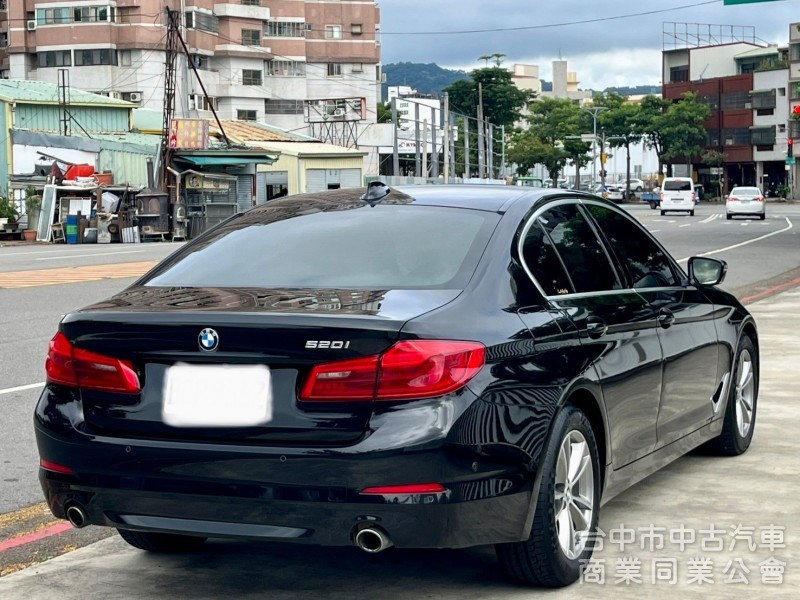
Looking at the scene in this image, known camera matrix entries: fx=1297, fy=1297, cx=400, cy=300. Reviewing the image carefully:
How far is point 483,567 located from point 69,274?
18867 mm

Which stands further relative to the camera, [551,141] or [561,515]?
[551,141]

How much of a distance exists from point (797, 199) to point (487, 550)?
361ft

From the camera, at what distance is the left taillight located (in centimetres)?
435

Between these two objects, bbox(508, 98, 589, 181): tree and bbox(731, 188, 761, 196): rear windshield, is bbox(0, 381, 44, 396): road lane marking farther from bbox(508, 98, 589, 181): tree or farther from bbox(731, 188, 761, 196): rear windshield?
bbox(508, 98, 589, 181): tree

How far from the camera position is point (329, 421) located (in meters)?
4.10

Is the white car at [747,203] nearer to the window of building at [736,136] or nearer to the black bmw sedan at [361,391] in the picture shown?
the black bmw sedan at [361,391]

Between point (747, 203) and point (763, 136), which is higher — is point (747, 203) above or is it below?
below

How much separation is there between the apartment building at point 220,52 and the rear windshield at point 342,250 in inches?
2668

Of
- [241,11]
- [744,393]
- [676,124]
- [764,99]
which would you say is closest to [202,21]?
[241,11]

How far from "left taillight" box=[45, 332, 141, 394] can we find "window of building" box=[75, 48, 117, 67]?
261 ft

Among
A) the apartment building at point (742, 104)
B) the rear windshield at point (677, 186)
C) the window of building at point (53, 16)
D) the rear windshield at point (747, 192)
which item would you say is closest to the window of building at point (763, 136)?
the apartment building at point (742, 104)

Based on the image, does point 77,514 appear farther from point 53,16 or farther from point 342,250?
point 53,16

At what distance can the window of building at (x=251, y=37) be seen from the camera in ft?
290

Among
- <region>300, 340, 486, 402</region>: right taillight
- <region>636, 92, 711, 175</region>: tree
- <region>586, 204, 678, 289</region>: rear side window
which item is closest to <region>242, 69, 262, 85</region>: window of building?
<region>636, 92, 711, 175</region>: tree
